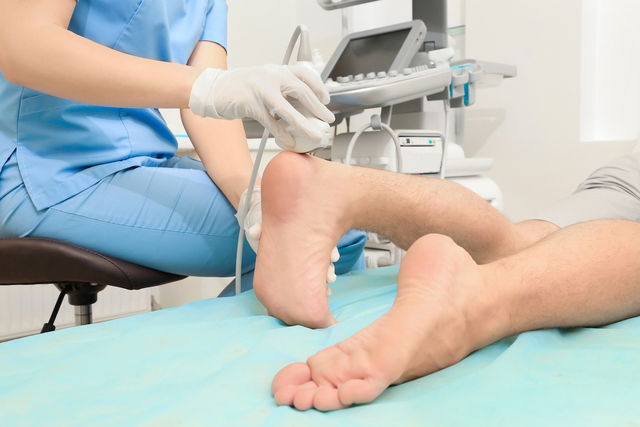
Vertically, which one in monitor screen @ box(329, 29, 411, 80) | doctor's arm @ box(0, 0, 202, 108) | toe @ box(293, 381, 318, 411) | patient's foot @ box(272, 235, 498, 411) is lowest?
toe @ box(293, 381, 318, 411)

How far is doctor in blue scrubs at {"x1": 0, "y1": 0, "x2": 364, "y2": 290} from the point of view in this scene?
931mm

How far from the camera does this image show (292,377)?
0.59 m

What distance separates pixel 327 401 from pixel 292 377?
0.05 metres

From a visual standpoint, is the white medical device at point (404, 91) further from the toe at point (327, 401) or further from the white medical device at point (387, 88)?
the toe at point (327, 401)

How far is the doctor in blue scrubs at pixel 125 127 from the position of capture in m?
0.93

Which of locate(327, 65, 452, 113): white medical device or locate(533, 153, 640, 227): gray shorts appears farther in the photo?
locate(327, 65, 452, 113): white medical device

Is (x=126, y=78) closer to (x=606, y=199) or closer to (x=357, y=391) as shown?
(x=357, y=391)

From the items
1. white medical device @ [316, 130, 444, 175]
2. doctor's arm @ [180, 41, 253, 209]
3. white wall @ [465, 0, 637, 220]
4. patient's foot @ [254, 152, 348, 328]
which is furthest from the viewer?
white wall @ [465, 0, 637, 220]

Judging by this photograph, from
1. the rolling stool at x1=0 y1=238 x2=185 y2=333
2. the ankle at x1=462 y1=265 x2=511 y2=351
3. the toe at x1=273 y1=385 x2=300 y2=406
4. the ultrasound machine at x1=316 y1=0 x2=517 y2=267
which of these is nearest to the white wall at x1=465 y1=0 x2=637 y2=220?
the ultrasound machine at x1=316 y1=0 x2=517 y2=267

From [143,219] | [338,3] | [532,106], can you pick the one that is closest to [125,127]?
[143,219]

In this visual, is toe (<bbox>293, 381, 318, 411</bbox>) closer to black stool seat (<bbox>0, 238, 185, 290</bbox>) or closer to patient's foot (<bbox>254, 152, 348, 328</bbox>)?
patient's foot (<bbox>254, 152, 348, 328</bbox>)

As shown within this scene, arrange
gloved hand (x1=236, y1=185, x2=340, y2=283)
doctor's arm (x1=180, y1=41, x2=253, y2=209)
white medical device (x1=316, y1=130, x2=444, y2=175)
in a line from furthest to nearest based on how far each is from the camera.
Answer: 1. white medical device (x1=316, y1=130, x2=444, y2=175)
2. doctor's arm (x1=180, y1=41, x2=253, y2=209)
3. gloved hand (x1=236, y1=185, x2=340, y2=283)

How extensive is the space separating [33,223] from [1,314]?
1.50 m

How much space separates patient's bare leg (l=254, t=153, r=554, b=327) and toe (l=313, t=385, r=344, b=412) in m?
0.27
